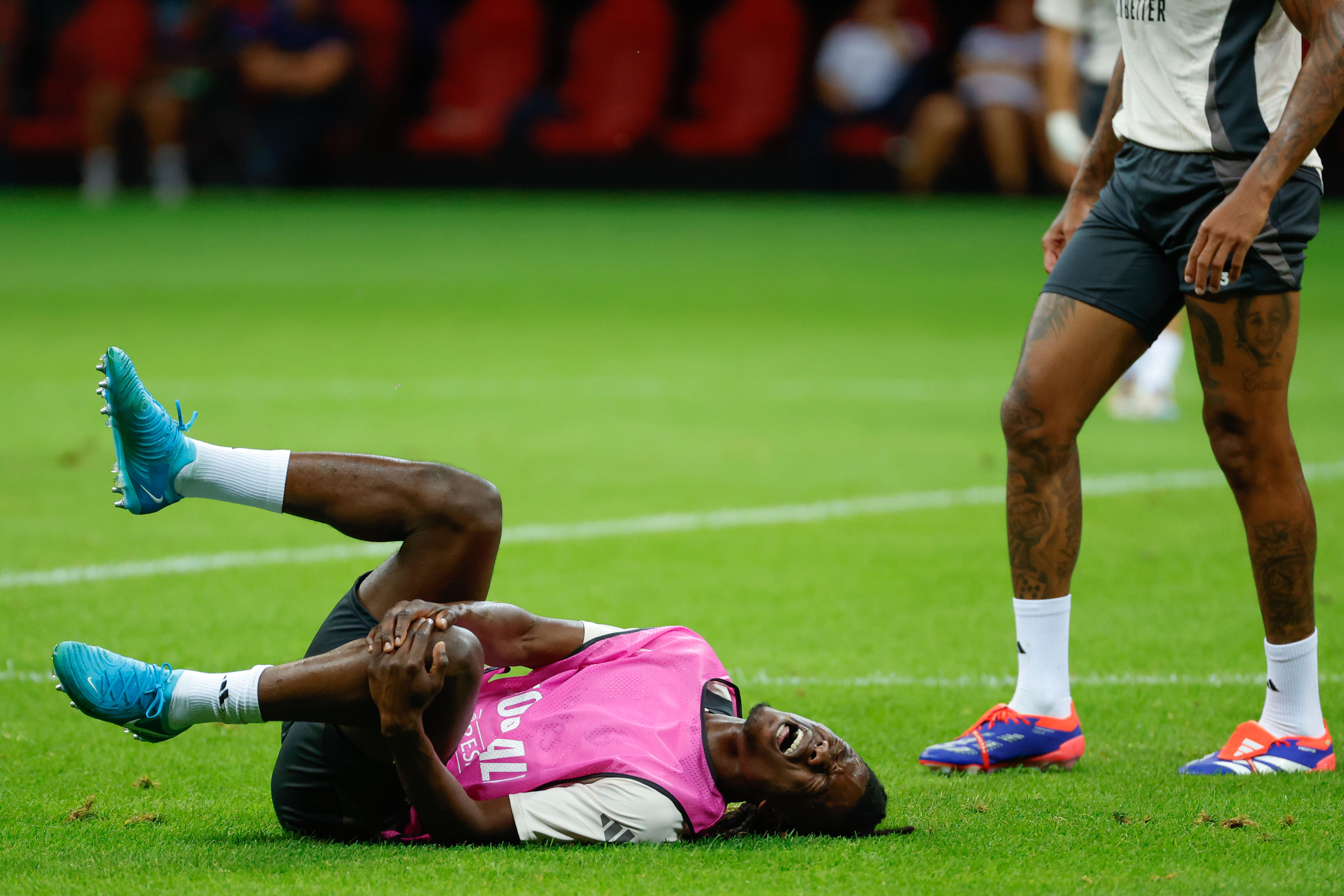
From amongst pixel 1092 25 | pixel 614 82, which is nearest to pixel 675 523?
pixel 1092 25

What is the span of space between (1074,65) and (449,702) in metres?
7.27

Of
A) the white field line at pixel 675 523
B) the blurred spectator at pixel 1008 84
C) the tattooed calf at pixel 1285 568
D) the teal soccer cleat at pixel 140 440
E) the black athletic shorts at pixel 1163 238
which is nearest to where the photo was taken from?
the teal soccer cleat at pixel 140 440

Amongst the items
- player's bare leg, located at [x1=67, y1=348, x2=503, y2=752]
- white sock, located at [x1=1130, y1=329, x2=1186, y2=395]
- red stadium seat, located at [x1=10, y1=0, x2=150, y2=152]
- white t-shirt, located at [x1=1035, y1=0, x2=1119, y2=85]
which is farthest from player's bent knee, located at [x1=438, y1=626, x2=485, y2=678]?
red stadium seat, located at [x1=10, y1=0, x2=150, y2=152]

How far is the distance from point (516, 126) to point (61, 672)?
21566mm

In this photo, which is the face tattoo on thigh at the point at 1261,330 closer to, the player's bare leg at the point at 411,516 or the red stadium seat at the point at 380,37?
the player's bare leg at the point at 411,516

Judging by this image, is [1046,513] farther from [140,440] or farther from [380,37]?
[380,37]

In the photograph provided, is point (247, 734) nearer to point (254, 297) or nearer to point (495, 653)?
point (495, 653)

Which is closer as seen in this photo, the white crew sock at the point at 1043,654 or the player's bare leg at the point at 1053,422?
the player's bare leg at the point at 1053,422

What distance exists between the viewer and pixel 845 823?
3.62m

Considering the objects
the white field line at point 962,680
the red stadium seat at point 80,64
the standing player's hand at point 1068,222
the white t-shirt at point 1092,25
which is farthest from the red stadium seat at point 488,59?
the standing player's hand at point 1068,222

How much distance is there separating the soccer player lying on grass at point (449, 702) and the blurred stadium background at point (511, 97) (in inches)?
757

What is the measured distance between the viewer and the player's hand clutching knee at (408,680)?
328cm

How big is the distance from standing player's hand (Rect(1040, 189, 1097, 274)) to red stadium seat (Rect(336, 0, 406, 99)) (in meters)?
20.8

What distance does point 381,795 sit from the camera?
11.8 feet
